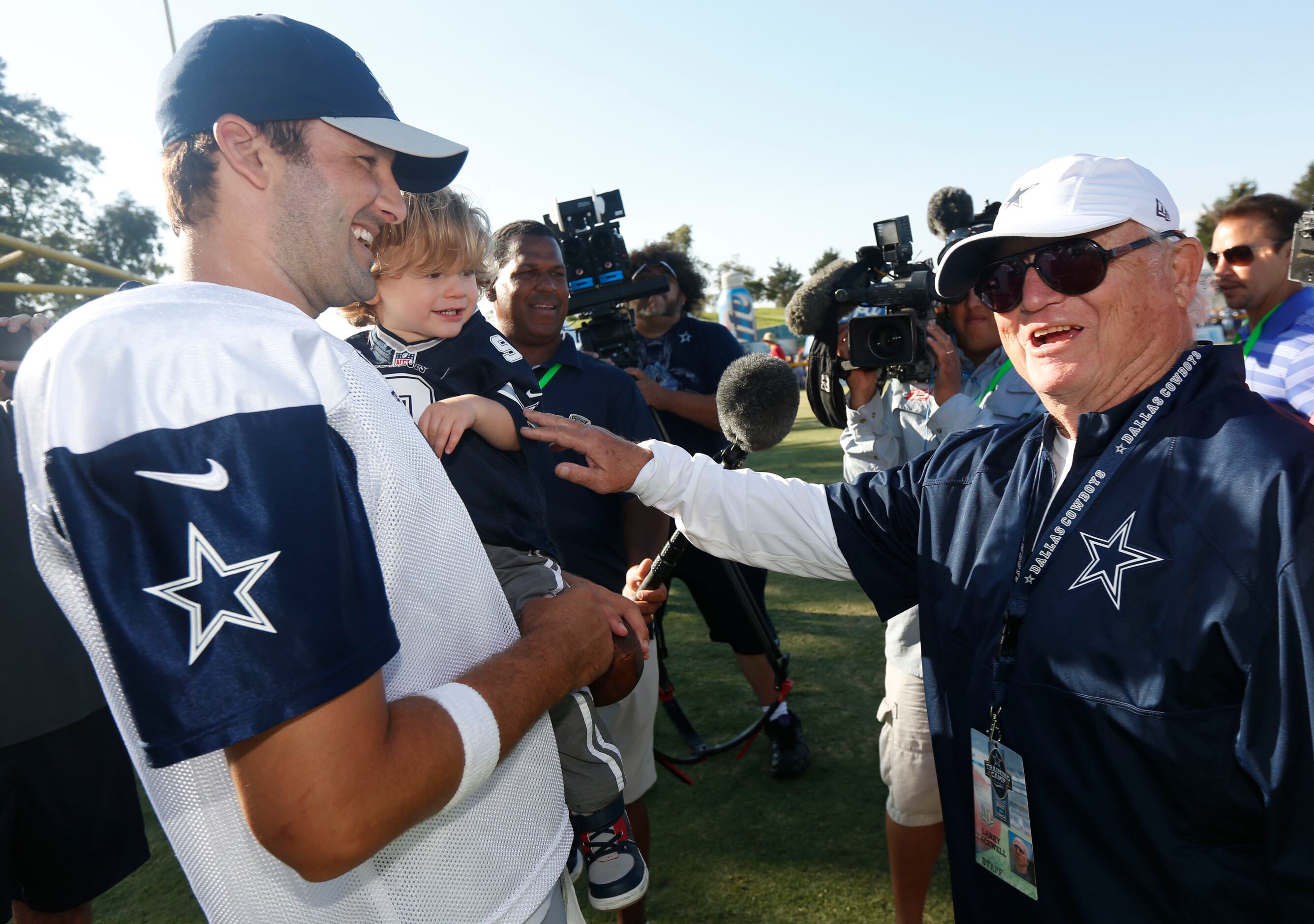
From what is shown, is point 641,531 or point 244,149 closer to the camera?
point 244,149

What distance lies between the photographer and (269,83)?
1.24 metres

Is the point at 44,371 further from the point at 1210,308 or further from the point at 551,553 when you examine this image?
the point at 1210,308

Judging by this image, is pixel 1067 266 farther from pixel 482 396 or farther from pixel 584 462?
pixel 584 462

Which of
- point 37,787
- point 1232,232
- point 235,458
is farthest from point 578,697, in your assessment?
point 1232,232

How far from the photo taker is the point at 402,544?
1143 mm

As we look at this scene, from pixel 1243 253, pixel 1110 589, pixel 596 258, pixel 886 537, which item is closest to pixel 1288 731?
pixel 1110 589

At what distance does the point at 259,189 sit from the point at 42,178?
56.1m

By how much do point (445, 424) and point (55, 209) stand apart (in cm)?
5630

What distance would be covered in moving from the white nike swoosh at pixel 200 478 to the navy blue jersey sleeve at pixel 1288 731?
5.27ft

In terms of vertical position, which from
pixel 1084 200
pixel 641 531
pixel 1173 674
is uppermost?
pixel 1084 200

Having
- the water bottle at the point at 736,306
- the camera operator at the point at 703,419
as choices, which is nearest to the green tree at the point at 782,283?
the water bottle at the point at 736,306

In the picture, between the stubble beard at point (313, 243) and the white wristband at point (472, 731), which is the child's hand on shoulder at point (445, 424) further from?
the white wristband at point (472, 731)

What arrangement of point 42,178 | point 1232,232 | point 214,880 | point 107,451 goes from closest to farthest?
point 107,451 → point 214,880 → point 1232,232 → point 42,178

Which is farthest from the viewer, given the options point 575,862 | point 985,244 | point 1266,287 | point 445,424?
point 1266,287
